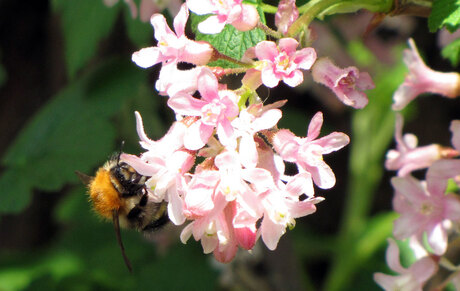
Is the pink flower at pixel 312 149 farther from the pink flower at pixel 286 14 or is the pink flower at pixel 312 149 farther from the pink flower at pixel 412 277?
the pink flower at pixel 412 277

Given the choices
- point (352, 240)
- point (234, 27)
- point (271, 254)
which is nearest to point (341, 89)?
point (234, 27)

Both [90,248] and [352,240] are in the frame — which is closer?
[352,240]

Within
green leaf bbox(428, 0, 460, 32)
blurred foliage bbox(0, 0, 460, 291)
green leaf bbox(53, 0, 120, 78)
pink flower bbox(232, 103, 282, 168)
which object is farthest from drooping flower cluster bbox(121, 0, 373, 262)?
green leaf bbox(53, 0, 120, 78)

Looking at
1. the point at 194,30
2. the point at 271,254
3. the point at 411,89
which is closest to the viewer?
the point at 194,30

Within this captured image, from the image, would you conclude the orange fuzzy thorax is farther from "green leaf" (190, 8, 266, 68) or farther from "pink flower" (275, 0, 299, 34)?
"pink flower" (275, 0, 299, 34)

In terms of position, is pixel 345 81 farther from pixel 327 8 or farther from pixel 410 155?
pixel 410 155

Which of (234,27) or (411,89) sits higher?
(234,27)

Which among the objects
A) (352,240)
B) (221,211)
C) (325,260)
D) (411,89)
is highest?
(221,211)

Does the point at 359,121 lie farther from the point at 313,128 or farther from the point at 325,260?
the point at 313,128

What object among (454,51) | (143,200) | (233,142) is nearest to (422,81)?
(454,51)
